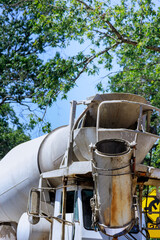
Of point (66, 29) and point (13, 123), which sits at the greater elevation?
point (66, 29)

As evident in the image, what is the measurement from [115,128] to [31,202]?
1735 millimetres

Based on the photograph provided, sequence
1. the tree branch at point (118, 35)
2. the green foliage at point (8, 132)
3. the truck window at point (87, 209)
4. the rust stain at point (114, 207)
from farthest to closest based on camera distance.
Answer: the green foliage at point (8, 132)
the tree branch at point (118, 35)
the truck window at point (87, 209)
the rust stain at point (114, 207)

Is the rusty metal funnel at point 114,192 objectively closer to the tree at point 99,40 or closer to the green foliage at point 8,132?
the tree at point 99,40

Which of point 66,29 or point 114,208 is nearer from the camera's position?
point 114,208

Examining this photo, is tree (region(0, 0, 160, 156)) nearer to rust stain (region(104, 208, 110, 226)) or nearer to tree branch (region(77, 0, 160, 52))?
tree branch (region(77, 0, 160, 52))

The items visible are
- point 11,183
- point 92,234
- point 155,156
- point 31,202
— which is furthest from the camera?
point 155,156

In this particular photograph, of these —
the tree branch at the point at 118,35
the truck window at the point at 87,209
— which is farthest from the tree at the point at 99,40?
the truck window at the point at 87,209

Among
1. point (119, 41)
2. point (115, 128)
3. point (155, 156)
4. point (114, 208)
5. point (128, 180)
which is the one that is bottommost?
point (155, 156)

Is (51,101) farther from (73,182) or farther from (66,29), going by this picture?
(73,182)

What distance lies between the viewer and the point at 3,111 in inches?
A: 877

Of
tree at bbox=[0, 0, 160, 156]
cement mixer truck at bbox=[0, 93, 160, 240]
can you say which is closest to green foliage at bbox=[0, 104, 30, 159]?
tree at bbox=[0, 0, 160, 156]

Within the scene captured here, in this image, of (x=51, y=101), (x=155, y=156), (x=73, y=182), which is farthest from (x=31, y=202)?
(x=155, y=156)

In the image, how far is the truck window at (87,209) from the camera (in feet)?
19.5

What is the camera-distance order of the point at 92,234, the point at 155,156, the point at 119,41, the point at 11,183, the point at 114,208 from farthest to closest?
the point at 155,156 → the point at 119,41 → the point at 11,183 → the point at 92,234 → the point at 114,208
